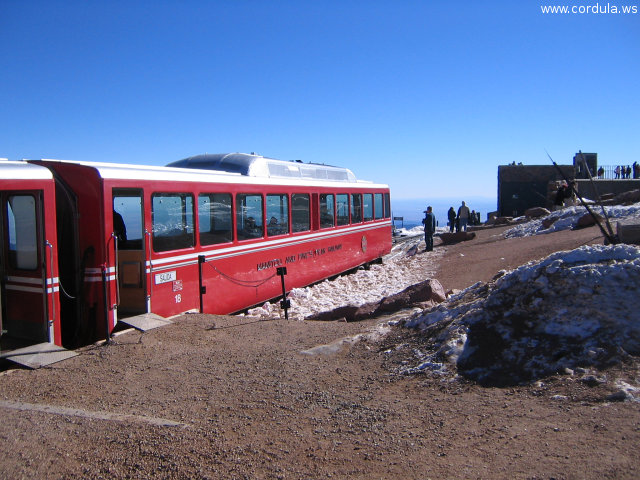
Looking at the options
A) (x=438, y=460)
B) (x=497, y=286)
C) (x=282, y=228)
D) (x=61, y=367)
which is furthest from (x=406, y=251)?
(x=438, y=460)

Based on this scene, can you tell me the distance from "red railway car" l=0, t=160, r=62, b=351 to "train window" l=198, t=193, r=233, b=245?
2848 millimetres

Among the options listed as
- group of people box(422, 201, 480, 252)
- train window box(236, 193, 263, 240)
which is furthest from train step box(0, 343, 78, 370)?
group of people box(422, 201, 480, 252)

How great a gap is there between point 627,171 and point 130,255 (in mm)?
42023

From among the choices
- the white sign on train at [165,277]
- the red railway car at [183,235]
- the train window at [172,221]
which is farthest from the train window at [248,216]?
the white sign on train at [165,277]

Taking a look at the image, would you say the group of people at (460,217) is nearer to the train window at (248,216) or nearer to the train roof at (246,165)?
the train roof at (246,165)

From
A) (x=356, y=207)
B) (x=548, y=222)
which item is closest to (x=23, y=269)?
(x=356, y=207)

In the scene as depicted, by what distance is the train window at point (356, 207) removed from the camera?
16.8 meters

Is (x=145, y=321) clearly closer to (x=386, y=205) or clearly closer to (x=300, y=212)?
(x=300, y=212)

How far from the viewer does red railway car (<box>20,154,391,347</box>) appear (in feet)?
24.1

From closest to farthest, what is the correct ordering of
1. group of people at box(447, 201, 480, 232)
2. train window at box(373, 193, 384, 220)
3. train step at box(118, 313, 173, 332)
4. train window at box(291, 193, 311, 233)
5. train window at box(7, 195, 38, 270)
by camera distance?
train window at box(7, 195, 38, 270) < train step at box(118, 313, 173, 332) < train window at box(291, 193, 311, 233) < train window at box(373, 193, 384, 220) < group of people at box(447, 201, 480, 232)

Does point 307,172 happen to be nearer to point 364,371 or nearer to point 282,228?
point 282,228

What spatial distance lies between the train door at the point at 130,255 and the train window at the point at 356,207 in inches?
359

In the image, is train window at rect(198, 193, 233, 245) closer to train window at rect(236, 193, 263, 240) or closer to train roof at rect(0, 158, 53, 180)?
train window at rect(236, 193, 263, 240)

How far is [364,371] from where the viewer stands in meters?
5.87
